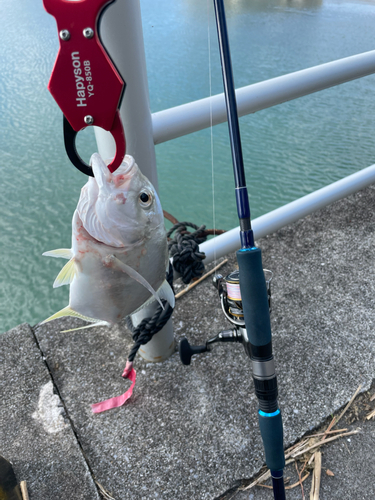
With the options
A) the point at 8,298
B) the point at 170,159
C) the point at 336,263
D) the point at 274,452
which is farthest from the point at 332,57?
the point at 274,452

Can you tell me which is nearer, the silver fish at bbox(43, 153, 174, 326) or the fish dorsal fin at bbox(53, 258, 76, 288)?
the silver fish at bbox(43, 153, 174, 326)

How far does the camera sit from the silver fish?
0.51 meters

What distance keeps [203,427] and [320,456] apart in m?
0.33

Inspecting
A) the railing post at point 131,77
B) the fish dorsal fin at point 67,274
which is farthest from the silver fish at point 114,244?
the railing post at point 131,77

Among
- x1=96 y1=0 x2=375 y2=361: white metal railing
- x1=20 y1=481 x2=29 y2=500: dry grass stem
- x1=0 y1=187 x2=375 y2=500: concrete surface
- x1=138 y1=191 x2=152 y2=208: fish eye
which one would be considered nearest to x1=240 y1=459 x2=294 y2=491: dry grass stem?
x1=0 y1=187 x2=375 y2=500: concrete surface

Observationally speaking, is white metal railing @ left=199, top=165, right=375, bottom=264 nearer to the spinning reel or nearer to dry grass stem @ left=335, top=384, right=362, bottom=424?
the spinning reel

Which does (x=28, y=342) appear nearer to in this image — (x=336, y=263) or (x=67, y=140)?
(x=67, y=140)

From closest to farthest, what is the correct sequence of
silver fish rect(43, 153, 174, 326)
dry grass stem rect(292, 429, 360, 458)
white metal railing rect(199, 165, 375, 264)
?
silver fish rect(43, 153, 174, 326) → dry grass stem rect(292, 429, 360, 458) → white metal railing rect(199, 165, 375, 264)

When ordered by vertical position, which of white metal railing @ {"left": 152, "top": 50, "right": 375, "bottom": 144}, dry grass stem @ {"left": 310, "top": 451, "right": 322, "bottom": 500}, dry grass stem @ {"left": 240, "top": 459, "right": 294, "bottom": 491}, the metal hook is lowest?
dry grass stem @ {"left": 310, "top": 451, "right": 322, "bottom": 500}

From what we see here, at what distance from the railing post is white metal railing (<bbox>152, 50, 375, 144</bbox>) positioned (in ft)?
0.32

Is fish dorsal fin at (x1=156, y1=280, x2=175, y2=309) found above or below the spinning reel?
above

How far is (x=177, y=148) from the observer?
8.98 ft

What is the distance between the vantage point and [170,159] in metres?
2.63

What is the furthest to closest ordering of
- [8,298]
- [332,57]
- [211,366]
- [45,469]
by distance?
[332,57] → [8,298] → [211,366] → [45,469]
